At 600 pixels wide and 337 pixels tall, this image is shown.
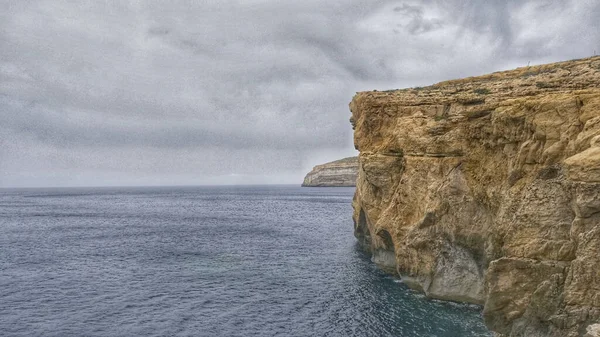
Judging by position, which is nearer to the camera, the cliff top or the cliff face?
the cliff face

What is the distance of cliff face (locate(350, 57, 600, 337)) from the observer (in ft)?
65.8

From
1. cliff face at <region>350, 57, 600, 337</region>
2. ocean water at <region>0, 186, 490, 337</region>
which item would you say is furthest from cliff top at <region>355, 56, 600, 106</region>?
ocean water at <region>0, 186, 490, 337</region>

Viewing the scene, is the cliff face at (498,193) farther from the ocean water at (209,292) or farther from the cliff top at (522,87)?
the ocean water at (209,292)

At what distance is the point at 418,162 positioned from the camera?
114ft

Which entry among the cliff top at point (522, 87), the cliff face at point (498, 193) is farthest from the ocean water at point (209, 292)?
the cliff top at point (522, 87)

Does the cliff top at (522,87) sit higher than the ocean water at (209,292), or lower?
higher

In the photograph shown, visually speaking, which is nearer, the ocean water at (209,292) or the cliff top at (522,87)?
the cliff top at (522,87)

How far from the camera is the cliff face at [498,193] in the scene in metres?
20.0

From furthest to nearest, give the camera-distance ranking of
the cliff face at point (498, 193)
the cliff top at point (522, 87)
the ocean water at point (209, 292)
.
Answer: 1. the ocean water at point (209, 292)
2. the cliff top at point (522, 87)
3. the cliff face at point (498, 193)

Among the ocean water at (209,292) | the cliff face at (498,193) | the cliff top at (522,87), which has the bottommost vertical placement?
the ocean water at (209,292)

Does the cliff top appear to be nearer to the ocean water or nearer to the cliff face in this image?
the cliff face

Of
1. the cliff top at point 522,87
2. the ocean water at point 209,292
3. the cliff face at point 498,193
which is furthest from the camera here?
the ocean water at point 209,292

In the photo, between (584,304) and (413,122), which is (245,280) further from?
(584,304)

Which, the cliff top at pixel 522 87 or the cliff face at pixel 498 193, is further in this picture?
the cliff top at pixel 522 87
